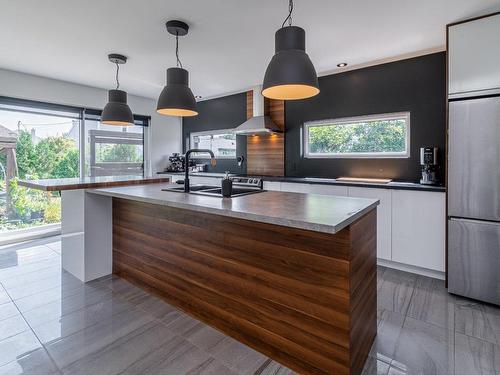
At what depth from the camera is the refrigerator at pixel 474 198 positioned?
2.40 metres

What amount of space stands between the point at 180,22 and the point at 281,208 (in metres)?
2.06

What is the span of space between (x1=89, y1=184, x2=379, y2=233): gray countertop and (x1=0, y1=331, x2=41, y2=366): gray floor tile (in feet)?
3.83

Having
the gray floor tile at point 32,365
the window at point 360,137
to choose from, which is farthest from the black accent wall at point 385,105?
the gray floor tile at point 32,365

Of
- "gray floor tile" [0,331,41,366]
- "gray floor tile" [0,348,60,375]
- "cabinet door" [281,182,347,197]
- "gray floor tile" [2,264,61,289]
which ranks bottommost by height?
"gray floor tile" [0,348,60,375]

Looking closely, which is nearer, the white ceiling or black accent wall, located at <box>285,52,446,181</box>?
the white ceiling

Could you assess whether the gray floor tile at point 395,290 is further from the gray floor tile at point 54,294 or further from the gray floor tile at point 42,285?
the gray floor tile at point 42,285

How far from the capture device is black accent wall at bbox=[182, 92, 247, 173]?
17.7 feet

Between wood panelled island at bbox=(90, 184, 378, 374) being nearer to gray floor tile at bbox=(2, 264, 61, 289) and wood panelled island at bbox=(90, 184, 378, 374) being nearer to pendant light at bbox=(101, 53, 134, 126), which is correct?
pendant light at bbox=(101, 53, 134, 126)

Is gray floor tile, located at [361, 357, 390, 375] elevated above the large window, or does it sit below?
below

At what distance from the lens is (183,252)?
7.62 feet

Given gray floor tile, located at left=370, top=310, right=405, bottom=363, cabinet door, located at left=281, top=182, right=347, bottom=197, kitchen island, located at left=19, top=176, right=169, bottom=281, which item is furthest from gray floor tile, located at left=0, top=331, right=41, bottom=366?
cabinet door, located at left=281, top=182, right=347, bottom=197

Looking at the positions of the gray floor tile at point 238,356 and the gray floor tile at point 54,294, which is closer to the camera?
the gray floor tile at point 238,356

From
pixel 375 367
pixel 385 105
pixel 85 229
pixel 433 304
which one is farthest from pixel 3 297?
pixel 385 105

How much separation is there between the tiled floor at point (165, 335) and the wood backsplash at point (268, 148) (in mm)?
2601
